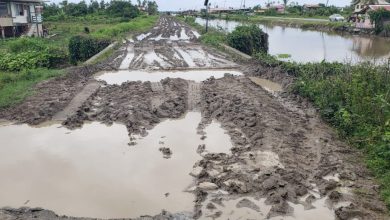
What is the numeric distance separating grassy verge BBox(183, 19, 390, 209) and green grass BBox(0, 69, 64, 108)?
8.27 meters

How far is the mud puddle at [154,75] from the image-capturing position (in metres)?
14.8

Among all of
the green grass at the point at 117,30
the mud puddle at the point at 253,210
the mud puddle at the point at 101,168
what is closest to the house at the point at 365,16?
the green grass at the point at 117,30

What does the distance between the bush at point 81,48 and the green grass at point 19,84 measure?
3.55m

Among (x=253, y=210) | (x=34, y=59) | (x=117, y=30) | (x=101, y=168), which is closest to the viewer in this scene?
(x=253, y=210)

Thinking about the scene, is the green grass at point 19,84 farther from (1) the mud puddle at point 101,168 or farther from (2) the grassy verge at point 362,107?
(2) the grassy verge at point 362,107

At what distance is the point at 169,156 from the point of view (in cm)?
756

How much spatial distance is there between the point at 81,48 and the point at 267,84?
10246mm

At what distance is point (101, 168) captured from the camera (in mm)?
7055

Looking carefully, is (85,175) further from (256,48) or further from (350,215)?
→ (256,48)

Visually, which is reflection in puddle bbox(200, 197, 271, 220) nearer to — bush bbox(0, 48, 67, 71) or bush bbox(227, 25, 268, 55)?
bush bbox(0, 48, 67, 71)

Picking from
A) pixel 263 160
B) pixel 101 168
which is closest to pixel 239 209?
pixel 263 160

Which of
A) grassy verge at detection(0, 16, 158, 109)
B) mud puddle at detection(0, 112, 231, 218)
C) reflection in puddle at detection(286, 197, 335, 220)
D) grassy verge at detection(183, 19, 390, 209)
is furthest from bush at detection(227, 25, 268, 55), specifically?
reflection in puddle at detection(286, 197, 335, 220)

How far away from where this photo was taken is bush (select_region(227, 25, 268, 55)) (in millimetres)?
21391

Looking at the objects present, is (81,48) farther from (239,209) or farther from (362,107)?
(239,209)
